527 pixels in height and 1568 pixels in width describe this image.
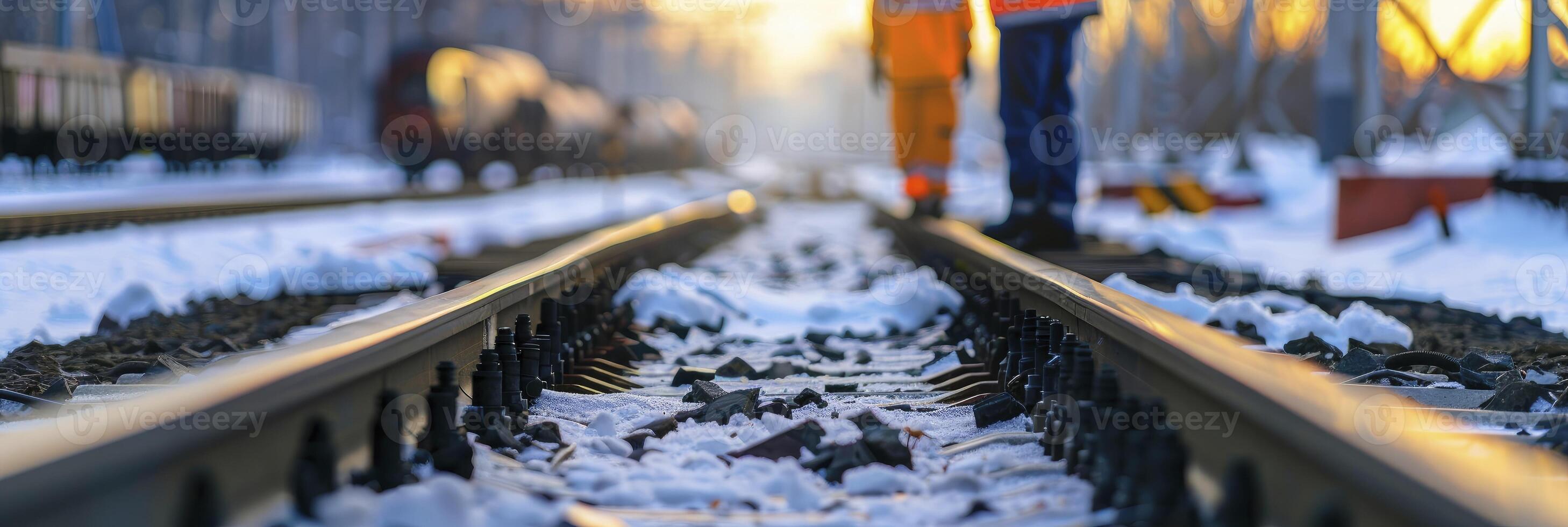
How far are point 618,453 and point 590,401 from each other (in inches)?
26.3

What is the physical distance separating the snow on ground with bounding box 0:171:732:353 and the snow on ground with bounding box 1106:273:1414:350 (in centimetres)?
420

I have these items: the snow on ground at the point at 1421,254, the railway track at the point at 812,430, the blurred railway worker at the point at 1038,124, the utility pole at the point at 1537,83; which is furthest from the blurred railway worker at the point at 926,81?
the railway track at the point at 812,430

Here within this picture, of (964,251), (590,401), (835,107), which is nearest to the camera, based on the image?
(590,401)

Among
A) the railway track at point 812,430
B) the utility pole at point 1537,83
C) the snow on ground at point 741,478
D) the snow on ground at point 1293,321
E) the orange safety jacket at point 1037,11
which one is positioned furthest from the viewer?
the utility pole at point 1537,83

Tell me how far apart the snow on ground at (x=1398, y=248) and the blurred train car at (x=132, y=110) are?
36.8ft

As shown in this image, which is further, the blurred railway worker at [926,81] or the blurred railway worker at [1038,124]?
the blurred railway worker at [926,81]

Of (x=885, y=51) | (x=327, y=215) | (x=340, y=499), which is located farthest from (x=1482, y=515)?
(x=327, y=215)

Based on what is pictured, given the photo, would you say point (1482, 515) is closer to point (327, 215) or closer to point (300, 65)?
point (327, 215)

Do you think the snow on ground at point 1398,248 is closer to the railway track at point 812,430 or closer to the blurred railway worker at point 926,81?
the blurred railway worker at point 926,81

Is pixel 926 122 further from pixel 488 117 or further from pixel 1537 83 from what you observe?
pixel 488 117

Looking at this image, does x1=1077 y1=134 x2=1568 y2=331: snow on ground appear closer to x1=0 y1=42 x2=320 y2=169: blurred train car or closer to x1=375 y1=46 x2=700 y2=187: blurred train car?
x1=375 y1=46 x2=700 y2=187: blurred train car

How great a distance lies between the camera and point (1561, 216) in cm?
874

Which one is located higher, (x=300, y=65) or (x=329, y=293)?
(x=300, y=65)

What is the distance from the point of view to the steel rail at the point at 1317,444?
1.61 meters
